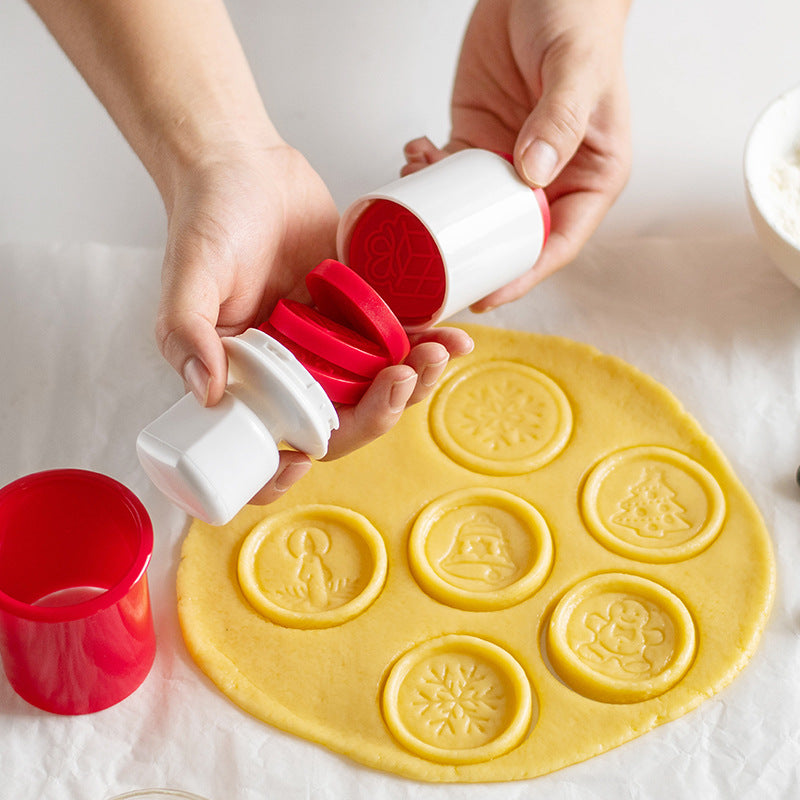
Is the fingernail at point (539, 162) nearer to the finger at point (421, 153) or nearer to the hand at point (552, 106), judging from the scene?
the hand at point (552, 106)

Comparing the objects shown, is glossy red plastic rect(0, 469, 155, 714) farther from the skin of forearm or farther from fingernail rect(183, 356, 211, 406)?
the skin of forearm

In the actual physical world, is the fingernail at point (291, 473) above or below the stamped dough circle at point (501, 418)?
above

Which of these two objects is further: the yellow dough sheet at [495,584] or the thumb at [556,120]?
the thumb at [556,120]

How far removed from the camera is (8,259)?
6.62ft

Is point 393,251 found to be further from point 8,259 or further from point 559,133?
point 8,259

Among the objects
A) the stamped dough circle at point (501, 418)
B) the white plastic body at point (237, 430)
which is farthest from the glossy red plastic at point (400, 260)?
the white plastic body at point (237, 430)

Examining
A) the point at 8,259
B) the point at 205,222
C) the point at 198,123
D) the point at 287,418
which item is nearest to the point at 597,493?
the point at 287,418

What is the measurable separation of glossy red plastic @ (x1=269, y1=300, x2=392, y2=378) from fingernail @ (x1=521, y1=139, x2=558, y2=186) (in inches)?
15.2

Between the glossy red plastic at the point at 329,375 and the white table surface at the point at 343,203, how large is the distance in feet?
1.39

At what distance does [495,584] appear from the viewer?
1.58 m

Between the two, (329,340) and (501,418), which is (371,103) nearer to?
(501,418)

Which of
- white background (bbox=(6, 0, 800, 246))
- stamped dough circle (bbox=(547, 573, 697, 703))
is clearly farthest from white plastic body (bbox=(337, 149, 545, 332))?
white background (bbox=(6, 0, 800, 246))

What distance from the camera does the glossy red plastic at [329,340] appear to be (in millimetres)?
1346

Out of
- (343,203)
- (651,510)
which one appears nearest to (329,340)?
(651,510)
